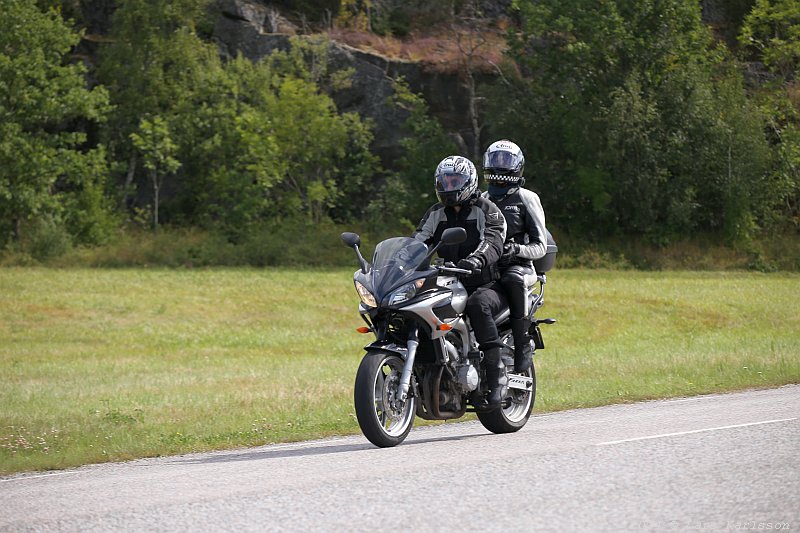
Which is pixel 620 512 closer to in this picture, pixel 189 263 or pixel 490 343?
pixel 490 343

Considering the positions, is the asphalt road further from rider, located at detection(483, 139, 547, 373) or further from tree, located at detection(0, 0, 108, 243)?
tree, located at detection(0, 0, 108, 243)

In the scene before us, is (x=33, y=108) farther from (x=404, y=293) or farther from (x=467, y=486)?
(x=467, y=486)

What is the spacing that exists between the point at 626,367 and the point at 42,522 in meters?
14.0

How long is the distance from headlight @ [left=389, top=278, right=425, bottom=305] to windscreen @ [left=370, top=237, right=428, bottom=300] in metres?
0.05

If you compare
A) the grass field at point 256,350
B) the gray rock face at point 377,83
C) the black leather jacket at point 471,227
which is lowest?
the grass field at point 256,350

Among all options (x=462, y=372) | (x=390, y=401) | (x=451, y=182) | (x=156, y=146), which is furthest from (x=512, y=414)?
(x=156, y=146)

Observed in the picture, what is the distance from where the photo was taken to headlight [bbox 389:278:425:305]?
1023cm

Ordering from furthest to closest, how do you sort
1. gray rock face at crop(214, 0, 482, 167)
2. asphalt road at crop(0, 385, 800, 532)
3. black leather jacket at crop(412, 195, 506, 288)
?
gray rock face at crop(214, 0, 482, 167) < black leather jacket at crop(412, 195, 506, 288) < asphalt road at crop(0, 385, 800, 532)

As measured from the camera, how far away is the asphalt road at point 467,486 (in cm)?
680

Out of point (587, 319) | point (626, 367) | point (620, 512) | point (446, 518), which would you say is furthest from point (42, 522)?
point (587, 319)

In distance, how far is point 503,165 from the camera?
1171 cm

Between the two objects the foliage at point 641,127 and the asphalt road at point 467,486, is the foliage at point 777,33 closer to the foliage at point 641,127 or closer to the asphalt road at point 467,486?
the foliage at point 641,127

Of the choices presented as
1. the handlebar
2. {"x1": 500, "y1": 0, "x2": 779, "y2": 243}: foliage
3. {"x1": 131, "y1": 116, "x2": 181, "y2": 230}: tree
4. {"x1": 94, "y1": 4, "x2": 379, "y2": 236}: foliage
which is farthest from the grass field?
{"x1": 131, "y1": 116, "x2": 181, "y2": 230}: tree

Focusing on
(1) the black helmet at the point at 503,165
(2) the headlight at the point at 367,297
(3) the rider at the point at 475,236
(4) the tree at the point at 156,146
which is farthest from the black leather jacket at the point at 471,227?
(4) the tree at the point at 156,146
